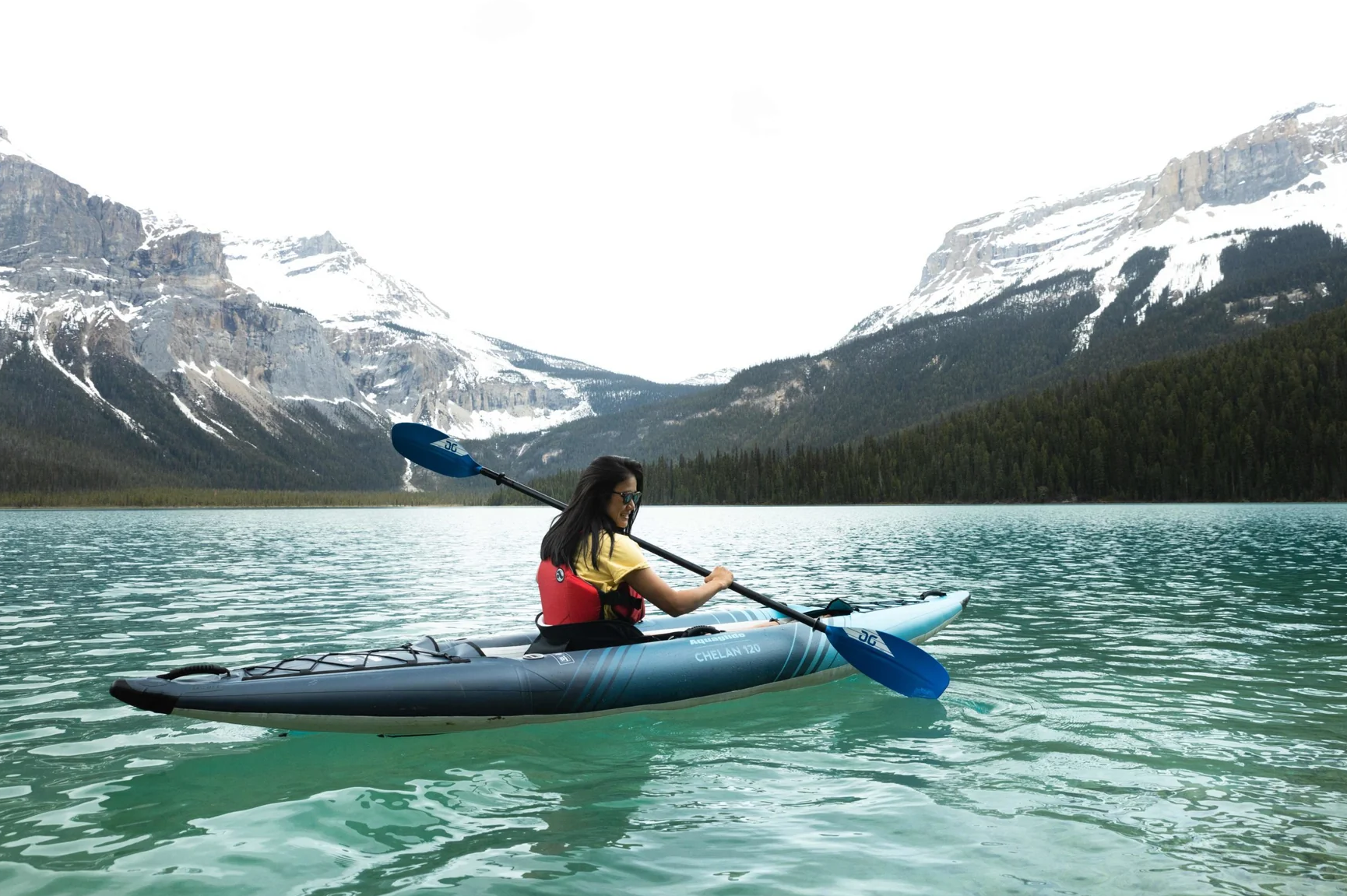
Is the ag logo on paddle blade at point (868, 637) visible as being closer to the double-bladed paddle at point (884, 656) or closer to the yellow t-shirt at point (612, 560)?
the double-bladed paddle at point (884, 656)

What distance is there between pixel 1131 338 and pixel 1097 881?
217m

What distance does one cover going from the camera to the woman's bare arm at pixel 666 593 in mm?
8820

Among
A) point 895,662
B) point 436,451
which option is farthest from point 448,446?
point 895,662

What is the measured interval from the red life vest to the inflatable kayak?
15.4 inches

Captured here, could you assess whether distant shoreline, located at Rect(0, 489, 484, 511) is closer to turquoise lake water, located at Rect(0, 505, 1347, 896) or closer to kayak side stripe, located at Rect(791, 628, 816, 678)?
turquoise lake water, located at Rect(0, 505, 1347, 896)

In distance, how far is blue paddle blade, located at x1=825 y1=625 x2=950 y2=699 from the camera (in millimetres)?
10961

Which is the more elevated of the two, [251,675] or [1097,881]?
[251,675]

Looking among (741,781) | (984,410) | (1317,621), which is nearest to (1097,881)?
(741,781)

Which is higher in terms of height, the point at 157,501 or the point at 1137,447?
the point at 1137,447

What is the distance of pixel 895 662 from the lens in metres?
11.0

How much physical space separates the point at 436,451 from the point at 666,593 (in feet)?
A: 17.2

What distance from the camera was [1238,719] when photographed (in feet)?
32.2

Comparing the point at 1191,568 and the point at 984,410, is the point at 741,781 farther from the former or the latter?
the point at 984,410

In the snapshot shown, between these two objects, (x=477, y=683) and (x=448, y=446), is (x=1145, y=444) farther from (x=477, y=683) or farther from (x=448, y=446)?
(x=477, y=683)
